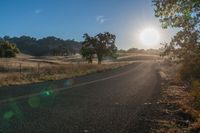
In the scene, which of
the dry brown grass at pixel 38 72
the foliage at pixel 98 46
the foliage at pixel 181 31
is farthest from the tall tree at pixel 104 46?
the foliage at pixel 181 31

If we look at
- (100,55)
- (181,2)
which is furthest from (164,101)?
(100,55)

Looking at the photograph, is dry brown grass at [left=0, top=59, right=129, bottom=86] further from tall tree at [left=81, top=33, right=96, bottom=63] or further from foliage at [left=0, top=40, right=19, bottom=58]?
foliage at [left=0, top=40, right=19, bottom=58]

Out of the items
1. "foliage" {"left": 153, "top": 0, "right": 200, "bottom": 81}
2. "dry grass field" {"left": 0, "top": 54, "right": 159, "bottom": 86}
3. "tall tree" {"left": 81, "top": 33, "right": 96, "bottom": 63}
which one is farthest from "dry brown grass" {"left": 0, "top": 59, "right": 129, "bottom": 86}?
"tall tree" {"left": 81, "top": 33, "right": 96, "bottom": 63}

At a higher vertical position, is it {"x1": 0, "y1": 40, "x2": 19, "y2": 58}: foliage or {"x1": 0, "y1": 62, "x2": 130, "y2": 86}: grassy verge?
{"x1": 0, "y1": 40, "x2": 19, "y2": 58}: foliage

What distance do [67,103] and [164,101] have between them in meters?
4.65

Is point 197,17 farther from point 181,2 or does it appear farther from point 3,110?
point 3,110

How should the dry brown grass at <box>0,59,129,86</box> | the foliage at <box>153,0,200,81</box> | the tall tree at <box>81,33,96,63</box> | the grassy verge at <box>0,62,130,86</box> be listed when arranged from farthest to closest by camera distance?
the tall tree at <box>81,33,96,63</box>
the dry brown grass at <box>0,59,129,86</box>
the grassy verge at <box>0,62,130,86</box>
the foliage at <box>153,0,200,81</box>

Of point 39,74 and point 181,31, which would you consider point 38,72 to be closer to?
point 39,74

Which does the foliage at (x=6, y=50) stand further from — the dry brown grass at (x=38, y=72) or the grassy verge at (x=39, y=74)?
the grassy verge at (x=39, y=74)

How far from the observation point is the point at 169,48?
1205 centimetres

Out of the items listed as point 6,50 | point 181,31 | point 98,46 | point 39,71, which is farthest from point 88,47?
point 181,31

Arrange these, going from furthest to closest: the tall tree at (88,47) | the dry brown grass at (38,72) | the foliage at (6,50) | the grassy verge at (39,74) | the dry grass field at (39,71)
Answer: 1. the foliage at (6,50)
2. the tall tree at (88,47)
3. the dry grass field at (39,71)
4. the dry brown grass at (38,72)
5. the grassy verge at (39,74)

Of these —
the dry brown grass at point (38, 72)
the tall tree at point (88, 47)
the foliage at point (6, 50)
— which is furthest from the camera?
the foliage at point (6, 50)

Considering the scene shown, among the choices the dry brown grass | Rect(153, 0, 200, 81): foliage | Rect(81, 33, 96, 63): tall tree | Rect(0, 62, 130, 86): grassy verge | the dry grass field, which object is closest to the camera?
Rect(153, 0, 200, 81): foliage
